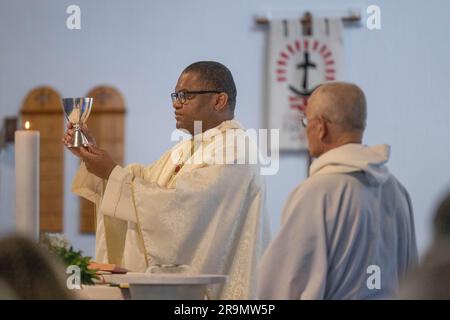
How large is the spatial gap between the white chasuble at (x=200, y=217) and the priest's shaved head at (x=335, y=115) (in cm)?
87

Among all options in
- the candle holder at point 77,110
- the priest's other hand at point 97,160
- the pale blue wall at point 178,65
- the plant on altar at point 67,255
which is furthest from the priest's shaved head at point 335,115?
the pale blue wall at point 178,65

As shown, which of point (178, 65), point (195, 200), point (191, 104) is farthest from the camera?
point (178, 65)

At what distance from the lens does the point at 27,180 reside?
11.4 feet

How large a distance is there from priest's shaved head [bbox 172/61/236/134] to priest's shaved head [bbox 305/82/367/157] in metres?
1.04

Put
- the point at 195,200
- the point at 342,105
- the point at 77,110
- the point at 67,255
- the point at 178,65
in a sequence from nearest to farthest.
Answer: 1. the point at 342,105
2. the point at 67,255
3. the point at 77,110
4. the point at 195,200
5. the point at 178,65

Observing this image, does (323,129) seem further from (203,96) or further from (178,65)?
(178,65)

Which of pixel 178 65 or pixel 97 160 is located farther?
pixel 178 65

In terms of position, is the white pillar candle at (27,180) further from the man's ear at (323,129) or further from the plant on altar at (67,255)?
the man's ear at (323,129)

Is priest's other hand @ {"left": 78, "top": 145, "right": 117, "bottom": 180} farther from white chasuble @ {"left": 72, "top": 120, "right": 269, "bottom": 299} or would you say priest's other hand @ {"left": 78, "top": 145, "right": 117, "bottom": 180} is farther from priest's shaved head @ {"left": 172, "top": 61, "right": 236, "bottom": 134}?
priest's shaved head @ {"left": 172, "top": 61, "right": 236, "bottom": 134}

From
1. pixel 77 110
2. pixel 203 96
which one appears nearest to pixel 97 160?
pixel 77 110

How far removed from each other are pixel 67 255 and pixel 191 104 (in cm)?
88

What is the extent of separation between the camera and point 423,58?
20.1 ft
